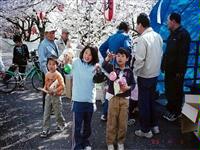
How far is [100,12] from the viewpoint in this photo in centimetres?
1435

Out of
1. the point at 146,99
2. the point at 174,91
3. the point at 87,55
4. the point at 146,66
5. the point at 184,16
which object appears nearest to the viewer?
the point at 87,55

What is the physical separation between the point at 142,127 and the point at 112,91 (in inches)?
41.9

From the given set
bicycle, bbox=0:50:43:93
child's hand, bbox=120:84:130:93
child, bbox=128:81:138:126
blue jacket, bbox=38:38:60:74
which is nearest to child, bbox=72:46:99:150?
child's hand, bbox=120:84:130:93

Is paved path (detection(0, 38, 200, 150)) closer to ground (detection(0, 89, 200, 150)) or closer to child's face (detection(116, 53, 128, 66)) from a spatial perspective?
ground (detection(0, 89, 200, 150))

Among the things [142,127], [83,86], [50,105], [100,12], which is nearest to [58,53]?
[50,105]

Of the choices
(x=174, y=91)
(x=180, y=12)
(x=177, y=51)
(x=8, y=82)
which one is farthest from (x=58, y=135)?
(x=8, y=82)

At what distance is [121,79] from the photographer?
183 inches

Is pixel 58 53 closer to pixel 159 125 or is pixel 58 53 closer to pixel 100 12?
pixel 159 125

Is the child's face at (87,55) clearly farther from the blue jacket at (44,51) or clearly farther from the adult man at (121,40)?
the blue jacket at (44,51)

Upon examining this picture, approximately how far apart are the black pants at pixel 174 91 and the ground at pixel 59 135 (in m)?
0.34

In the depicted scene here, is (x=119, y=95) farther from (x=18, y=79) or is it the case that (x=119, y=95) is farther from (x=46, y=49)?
(x=18, y=79)

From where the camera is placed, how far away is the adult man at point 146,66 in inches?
193

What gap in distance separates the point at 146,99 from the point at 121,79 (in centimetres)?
80

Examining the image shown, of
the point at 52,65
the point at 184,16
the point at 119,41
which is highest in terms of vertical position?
the point at 184,16
